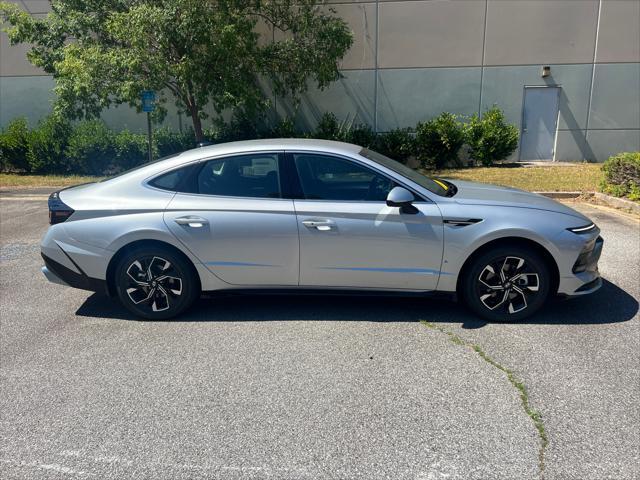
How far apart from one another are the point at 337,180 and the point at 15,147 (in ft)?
48.1

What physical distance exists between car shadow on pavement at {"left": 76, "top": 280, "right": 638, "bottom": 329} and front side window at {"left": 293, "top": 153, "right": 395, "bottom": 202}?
904 mm

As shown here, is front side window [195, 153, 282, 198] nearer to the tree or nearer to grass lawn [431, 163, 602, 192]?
the tree

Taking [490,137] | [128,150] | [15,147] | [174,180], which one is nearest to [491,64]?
[490,137]

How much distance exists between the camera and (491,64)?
15.6m

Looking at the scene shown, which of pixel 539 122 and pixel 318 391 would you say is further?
pixel 539 122

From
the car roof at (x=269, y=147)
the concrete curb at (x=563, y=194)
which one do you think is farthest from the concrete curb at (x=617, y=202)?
the car roof at (x=269, y=147)

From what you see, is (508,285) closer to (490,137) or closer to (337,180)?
(337,180)

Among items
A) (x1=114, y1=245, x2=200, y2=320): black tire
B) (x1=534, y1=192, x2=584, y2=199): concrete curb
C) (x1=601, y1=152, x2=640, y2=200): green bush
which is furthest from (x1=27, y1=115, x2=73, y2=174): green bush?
(x1=601, y1=152, x2=640, y2=200): green bush

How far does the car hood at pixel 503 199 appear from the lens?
4539 mm

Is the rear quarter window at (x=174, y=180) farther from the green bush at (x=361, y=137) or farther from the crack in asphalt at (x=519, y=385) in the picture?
the green bush at (x=361, y=137)

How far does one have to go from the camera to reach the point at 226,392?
3.48 metres

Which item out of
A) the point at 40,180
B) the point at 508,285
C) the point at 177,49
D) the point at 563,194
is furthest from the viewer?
the point at 40,180

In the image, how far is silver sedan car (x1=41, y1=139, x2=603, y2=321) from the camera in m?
4.38

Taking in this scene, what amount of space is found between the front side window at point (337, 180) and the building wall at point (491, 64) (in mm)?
11909
